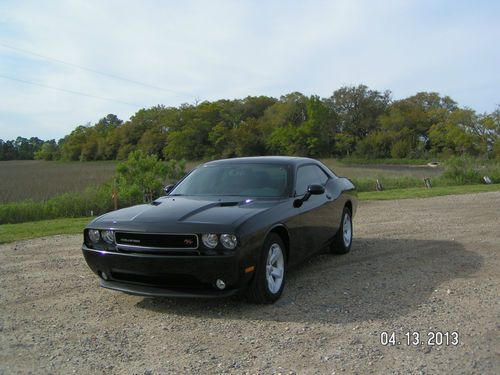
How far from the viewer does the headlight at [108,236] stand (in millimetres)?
4816

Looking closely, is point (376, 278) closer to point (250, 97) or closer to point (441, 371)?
point (441, 371)

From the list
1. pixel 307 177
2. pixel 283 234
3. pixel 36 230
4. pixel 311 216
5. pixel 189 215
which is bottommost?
pixel 36 230

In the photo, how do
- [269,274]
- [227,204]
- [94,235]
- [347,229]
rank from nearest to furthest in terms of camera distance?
[269,274] < [94,235] < [227,204] < [347,229]

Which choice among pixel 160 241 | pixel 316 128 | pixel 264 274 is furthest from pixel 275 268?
pixel 316 128

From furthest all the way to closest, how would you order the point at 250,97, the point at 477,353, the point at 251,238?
the point at 250,97
the point at 251,238
the point at 477,353

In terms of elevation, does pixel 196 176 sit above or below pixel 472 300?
above

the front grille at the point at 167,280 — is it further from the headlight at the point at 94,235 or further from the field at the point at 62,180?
the field at the point at 62,180

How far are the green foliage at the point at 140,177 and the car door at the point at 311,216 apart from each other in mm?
9894

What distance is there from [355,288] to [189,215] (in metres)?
1.99

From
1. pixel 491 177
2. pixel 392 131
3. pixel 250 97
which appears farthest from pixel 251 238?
pixel 250 97

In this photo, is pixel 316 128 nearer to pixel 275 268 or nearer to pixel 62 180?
pixel 62 180

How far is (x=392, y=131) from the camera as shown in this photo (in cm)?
7006

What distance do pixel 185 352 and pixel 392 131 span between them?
70.0 meters

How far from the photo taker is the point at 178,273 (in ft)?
14.6
